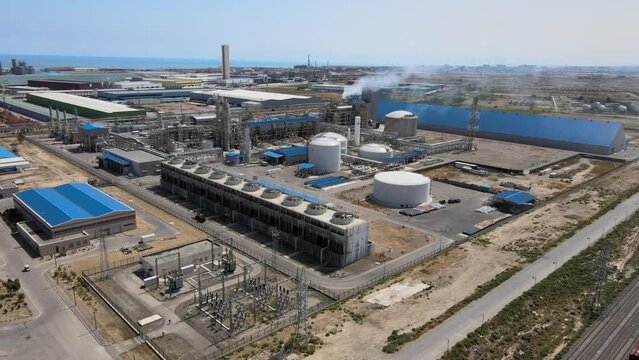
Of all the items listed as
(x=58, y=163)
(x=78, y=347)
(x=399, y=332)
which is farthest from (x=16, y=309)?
(x=58, y=163)

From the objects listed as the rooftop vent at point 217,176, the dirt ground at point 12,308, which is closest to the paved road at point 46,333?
the dirt ground at point 12,308

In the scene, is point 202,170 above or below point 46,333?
above

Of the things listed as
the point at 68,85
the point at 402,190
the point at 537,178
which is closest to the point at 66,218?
the point at 402,190

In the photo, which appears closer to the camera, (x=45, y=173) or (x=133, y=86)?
(x=45, y=173)

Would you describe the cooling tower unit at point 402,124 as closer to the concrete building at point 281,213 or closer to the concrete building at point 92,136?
the concrete building at point 281,213

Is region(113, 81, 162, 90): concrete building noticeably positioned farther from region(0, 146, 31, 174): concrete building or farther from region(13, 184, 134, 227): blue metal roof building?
region(13, 184, 134, 227): blue metal roof building

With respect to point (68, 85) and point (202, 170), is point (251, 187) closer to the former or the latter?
point (202, 170)
